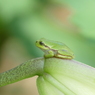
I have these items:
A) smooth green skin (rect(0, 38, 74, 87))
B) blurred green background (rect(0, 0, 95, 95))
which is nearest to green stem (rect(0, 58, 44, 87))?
smooth green skin (rect(0, 38, 74, 87))

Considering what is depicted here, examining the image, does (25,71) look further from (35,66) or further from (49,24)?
(49,24)

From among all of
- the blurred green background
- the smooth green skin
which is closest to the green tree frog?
the smooth green skin


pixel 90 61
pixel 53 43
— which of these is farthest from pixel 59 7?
pixel 53 43

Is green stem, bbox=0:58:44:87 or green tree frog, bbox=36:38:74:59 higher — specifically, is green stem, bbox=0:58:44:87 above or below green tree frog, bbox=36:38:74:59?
below

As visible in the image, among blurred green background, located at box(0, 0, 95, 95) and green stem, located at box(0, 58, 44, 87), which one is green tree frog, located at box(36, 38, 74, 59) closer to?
green stem, located at box(0, 58, 44, 87)

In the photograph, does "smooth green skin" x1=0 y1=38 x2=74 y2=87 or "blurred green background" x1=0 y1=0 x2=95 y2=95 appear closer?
"smooth green skin" x1=0 y1=38 x2=74 y2=87

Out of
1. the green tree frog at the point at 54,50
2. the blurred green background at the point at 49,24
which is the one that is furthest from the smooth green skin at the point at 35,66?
the blurred green background at the point at 49,24
